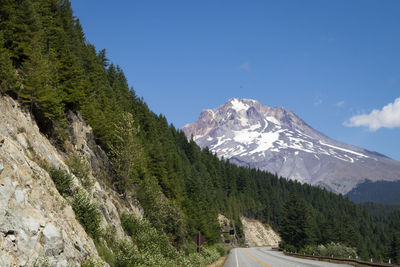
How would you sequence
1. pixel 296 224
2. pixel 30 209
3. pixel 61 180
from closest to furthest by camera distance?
pixel 30 209, pixel 61 180, pixel 296 224

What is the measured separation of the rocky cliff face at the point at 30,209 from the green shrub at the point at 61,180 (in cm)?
77

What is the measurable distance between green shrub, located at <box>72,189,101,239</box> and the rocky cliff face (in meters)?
0.76

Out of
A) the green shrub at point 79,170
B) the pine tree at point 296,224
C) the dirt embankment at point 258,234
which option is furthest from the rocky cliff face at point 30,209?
the dirt embankment at point 258,234

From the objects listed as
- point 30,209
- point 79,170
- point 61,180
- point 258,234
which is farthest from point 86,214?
point 258,234

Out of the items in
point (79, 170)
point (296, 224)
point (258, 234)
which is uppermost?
point (79, 170)

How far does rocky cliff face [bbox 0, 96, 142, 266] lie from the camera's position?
10.2 m

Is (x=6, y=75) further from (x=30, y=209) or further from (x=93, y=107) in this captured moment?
(x=93, y=107)

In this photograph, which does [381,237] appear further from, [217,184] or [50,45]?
[50,45]

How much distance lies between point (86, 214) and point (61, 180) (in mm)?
2315

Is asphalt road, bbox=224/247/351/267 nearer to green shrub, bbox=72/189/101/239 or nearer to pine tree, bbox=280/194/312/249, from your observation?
green shrub, bbox=72/189/101/239

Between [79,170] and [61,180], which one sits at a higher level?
[79,170]

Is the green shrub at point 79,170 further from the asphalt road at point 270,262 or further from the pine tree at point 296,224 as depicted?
the pine tree at point 296,224

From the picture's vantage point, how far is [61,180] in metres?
16.8

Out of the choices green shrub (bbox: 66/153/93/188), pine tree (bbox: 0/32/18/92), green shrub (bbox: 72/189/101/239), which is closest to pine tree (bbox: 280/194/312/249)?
green shrub (bbox: 66/153/93/188)
